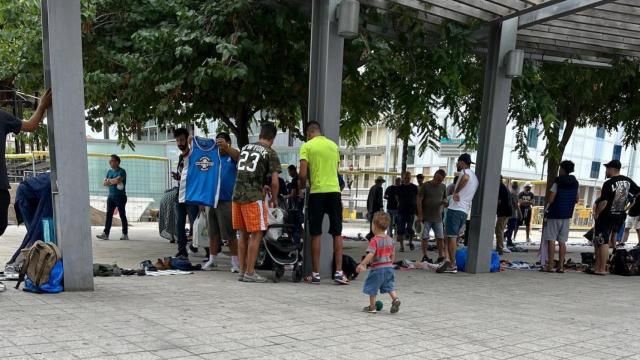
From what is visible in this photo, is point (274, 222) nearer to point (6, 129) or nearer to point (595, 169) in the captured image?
point (6, 129)

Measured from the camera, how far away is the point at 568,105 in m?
13.8

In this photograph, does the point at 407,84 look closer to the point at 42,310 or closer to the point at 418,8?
the point at 418,8

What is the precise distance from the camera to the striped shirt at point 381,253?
17.0 ft

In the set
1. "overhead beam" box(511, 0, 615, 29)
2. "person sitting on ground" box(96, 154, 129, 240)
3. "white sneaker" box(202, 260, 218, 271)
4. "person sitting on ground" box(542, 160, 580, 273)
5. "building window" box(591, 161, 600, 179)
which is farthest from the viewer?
"building window" box(591, 161, 600, 179)

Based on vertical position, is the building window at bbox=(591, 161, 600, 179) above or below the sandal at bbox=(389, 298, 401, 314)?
below

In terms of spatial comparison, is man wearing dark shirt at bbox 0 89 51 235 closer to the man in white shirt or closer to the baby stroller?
the baby stroller

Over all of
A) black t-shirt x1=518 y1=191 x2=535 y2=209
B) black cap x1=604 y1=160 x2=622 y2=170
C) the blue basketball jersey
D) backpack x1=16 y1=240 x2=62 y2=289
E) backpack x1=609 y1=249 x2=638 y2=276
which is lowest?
backpack x1=609 y1=249 x2=638 y2=276

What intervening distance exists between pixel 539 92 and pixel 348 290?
16.6 feet

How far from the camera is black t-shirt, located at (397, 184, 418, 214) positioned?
12734 millimetres

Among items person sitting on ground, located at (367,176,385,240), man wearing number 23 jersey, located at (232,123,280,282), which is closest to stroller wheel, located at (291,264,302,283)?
man wearing number 23 jersey, located at (232,123,280,282)

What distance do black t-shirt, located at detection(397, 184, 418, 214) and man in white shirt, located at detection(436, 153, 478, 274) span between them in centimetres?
409

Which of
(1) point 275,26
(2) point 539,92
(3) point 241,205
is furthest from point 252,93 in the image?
(2) point 539,92

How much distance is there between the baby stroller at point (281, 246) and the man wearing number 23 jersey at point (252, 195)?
277 millimetres

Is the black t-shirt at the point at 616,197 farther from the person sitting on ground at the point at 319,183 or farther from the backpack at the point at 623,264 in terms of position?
the person sitting on ground at the point at 319,183
